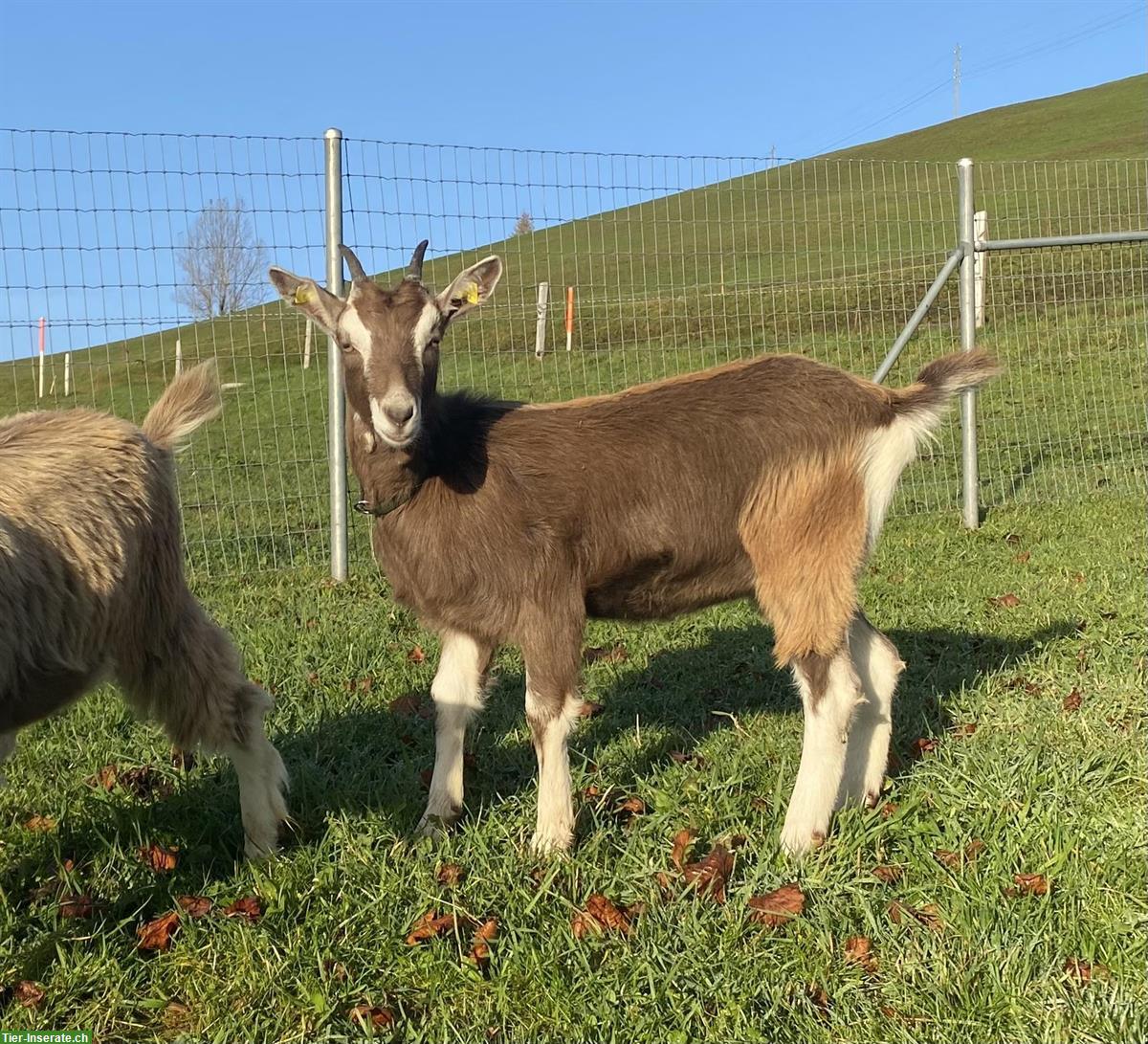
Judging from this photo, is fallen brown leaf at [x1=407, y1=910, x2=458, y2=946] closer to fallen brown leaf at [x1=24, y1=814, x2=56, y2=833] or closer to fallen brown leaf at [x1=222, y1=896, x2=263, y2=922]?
fallen brown leaf at [x1=222, y1=896, x2=263, y2=922]

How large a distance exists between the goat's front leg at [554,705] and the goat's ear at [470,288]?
1369 millimetres

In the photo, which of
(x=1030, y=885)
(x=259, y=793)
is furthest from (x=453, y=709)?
(x=1030, y=885)

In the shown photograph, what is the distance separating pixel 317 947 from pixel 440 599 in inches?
52.0

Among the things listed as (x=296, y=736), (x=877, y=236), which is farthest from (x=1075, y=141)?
(x=296, y=736)

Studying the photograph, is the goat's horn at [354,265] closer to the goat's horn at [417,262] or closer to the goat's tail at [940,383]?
the goat's horn at [417,262]

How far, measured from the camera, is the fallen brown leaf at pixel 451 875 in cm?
349

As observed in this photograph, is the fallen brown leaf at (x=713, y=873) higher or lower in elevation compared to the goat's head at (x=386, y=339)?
lower

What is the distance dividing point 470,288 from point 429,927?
2.41 meters

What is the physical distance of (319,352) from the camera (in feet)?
28.0

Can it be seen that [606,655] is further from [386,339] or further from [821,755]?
[386,339]

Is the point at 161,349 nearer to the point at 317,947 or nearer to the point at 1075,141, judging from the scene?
the point at 317,947

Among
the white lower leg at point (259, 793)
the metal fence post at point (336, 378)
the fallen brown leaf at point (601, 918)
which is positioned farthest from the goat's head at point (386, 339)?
the metal fence post at point (336, 378)

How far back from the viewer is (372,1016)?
289 cm

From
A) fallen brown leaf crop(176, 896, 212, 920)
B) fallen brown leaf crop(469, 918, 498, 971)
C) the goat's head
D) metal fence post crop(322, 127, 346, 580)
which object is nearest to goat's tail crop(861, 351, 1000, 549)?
the goat's head
